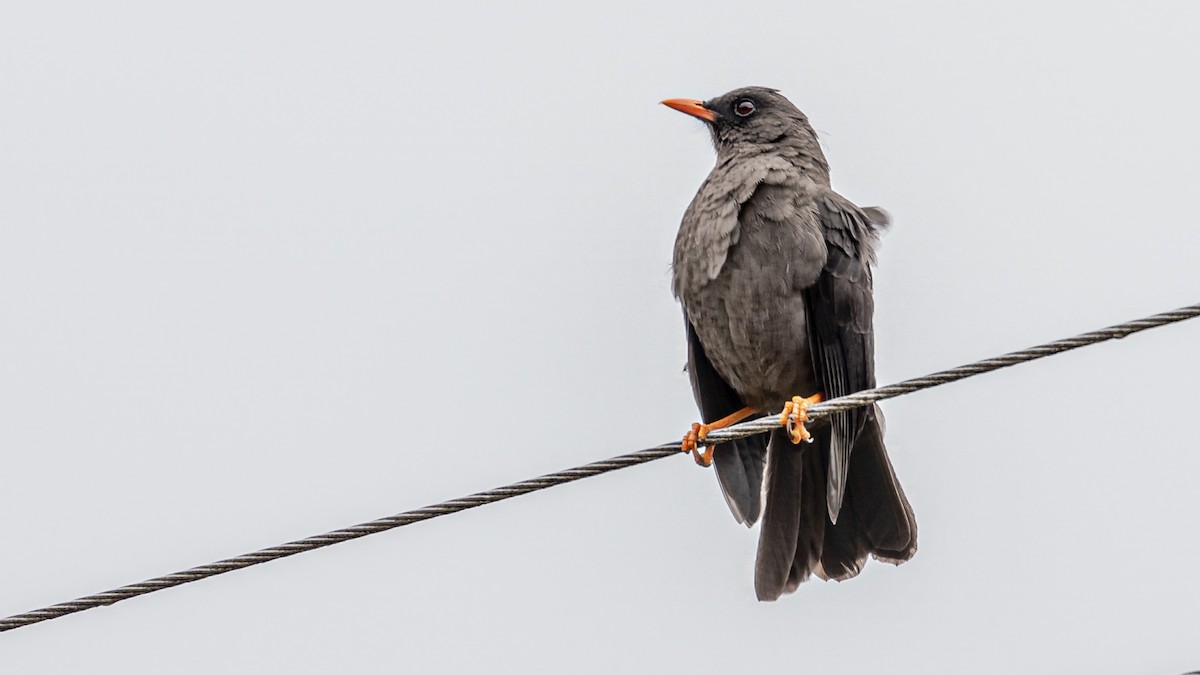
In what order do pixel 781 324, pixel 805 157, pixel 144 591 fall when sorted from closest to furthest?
pixel 144 591
pixel 781 324
pixel 805 157

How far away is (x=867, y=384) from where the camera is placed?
25.9ft

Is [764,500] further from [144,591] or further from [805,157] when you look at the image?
[144,591]

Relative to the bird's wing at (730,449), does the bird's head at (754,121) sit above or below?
above

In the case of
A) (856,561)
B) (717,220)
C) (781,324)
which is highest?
(717,220)

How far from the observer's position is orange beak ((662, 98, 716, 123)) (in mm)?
8994

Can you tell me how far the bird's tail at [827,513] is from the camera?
7.69 metres

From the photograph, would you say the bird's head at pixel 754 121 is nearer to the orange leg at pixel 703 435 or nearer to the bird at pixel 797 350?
the bird at pixel 797 350

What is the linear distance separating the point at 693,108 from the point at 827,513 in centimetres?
251

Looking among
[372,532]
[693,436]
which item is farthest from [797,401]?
[372,532]

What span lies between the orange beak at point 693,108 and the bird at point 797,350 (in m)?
1.03

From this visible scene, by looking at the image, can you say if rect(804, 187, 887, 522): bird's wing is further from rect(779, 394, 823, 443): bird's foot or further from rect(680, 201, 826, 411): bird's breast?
rect(779, 394, 823, 443): bird's foot

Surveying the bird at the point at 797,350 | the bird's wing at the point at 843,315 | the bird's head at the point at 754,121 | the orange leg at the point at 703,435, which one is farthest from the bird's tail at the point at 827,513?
the bird's head at the point at 754,121

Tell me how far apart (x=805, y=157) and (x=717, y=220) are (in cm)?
83

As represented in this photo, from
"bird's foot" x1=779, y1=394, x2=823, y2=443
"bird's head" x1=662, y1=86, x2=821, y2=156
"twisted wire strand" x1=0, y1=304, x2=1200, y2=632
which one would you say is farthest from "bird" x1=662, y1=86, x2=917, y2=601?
"twisted wire strand" x1=0, y1=304, x2=1200, y2=632
